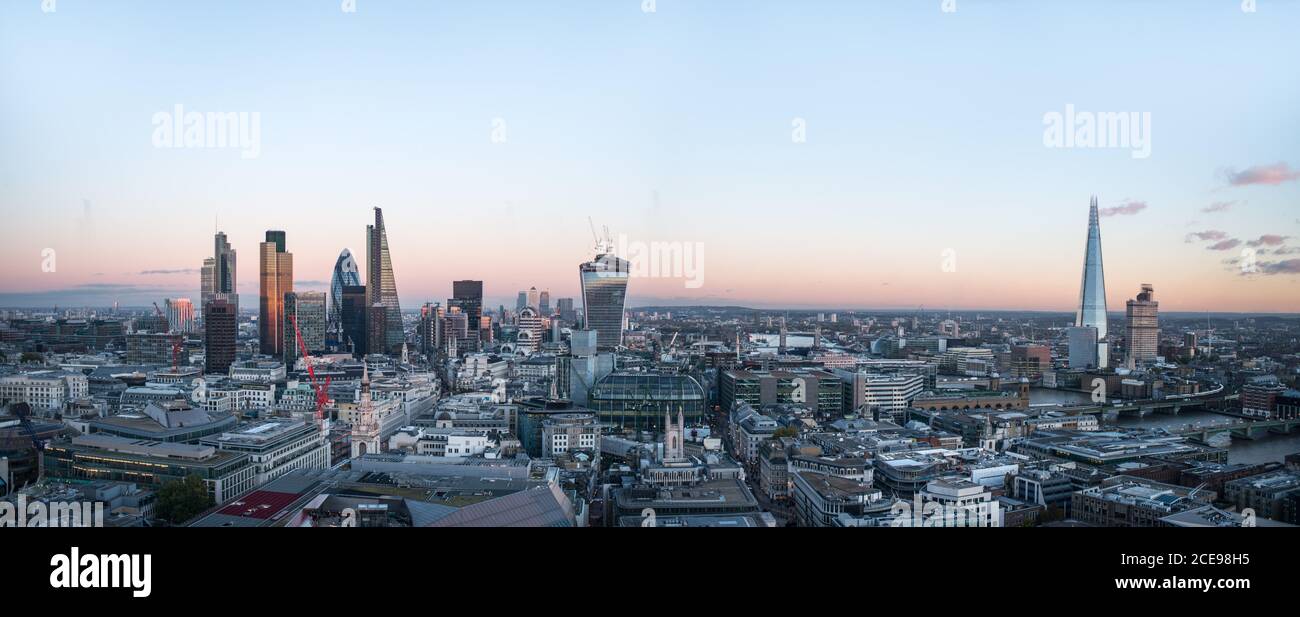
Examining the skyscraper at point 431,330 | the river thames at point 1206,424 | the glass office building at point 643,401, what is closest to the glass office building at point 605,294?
the glass office building at point 643,401

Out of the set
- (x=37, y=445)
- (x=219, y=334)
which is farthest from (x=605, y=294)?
(x=37, y=445)

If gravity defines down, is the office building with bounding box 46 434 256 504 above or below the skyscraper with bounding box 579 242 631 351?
below

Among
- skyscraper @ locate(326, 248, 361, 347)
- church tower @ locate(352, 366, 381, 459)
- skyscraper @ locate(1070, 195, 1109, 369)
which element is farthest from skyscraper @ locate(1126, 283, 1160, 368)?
skyscraper @ locate(326, 248, 361, 347)

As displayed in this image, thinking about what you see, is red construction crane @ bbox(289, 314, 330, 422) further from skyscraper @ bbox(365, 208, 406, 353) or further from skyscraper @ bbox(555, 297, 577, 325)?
skyscraper @ bbox(555, 297, 577, 325)

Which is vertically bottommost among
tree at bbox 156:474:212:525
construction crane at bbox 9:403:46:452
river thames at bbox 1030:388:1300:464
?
river thames at bbox 1030:388:1300:464

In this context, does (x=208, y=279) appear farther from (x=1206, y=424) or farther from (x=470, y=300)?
(x=1206, y=424)

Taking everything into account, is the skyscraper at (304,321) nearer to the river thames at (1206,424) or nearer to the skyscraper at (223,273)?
the skyscraper at (223,273)
